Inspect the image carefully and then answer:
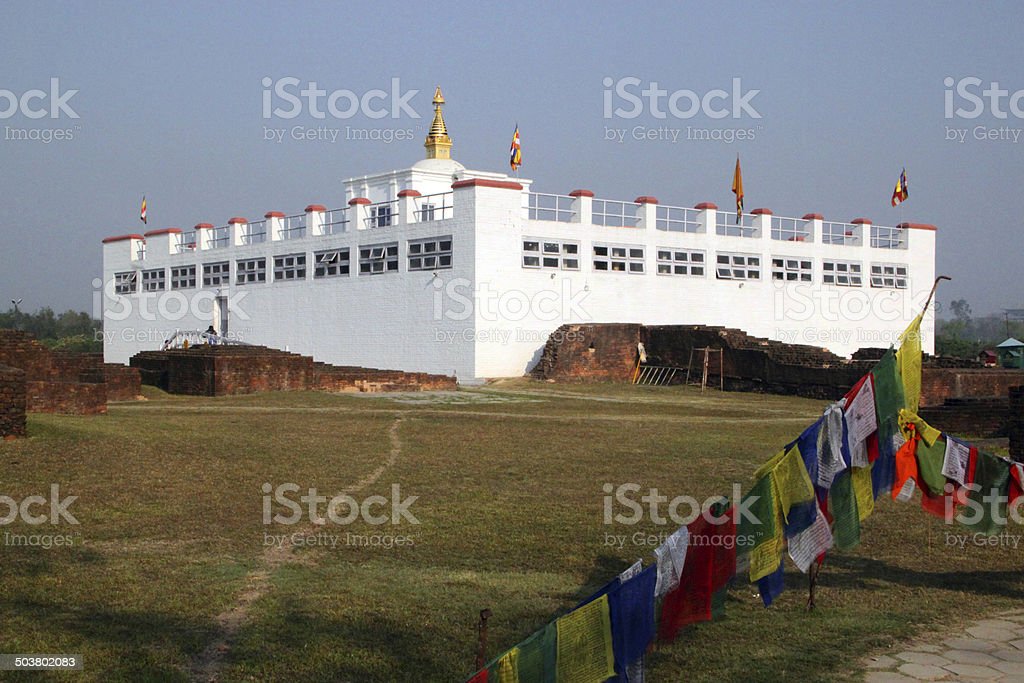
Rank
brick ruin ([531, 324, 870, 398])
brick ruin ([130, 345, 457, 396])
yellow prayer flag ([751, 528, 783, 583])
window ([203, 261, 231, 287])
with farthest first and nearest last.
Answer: window ([203, 261, 231, 287]), brick ruin ([531, 324, 870, 398]), brick ruin ([130, 345, 457, 396]), yellow prayer flag ([751, 528, 783, 583])

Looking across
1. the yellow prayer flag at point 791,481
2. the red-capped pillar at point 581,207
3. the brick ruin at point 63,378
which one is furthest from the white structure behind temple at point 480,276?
the yellow prayer flag at point 791,481

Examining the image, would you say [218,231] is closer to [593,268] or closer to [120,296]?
[120,296]

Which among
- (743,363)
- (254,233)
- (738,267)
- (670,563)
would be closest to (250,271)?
(254,233)

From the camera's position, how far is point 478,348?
26391 mm

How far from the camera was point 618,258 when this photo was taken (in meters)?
29.3

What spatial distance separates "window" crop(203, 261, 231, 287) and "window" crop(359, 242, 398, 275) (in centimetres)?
745

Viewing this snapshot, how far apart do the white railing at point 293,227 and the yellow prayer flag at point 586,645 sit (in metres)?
29.4

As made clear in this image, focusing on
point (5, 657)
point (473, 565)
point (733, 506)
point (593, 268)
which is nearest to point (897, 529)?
point (473, 565)

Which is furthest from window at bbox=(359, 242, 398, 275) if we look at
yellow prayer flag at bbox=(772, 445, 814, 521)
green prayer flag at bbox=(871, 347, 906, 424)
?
yellow prayer flag at bbox=(772, 445, 814, 521)

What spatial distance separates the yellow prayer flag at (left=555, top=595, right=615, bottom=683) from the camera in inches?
148

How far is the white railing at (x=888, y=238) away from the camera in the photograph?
3641cm

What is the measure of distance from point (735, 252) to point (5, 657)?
2929cm

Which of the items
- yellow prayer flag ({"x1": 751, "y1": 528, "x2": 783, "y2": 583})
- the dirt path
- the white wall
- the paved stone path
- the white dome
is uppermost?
the white dome

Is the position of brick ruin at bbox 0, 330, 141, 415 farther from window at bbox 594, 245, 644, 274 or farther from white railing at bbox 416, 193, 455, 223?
window at bbox 594, 245, 644, 274
